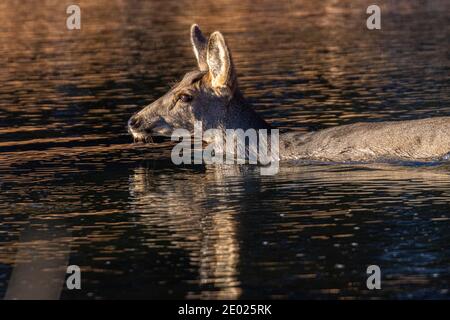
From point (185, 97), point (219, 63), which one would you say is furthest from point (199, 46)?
point (219, 63)

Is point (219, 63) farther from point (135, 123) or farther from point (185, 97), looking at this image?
point (135, 123)

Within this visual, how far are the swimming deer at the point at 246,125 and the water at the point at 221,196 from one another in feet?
0.83

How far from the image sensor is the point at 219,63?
16.5 m

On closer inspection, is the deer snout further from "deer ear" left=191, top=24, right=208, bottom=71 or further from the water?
"deer ear" left=191, top=24, right=208, bottom=71

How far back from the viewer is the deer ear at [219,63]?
16.1 meters

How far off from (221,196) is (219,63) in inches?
94.2

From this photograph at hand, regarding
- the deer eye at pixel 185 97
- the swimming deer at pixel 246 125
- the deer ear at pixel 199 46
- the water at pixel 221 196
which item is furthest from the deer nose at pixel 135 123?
the deer ear at pixel 199 46

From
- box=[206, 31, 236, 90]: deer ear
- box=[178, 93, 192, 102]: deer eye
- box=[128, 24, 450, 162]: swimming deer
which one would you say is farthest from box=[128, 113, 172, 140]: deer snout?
box=[206, 31, 236, 90]: deer ear

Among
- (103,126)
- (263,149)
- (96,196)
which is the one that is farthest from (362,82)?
(96,196)

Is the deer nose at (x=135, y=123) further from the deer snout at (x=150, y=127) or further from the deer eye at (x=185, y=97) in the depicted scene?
the deer eye at (x=185, y=97)

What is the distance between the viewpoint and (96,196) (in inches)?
593

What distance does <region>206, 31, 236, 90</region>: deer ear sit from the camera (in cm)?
1609

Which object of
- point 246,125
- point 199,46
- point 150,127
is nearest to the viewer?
point 246,125

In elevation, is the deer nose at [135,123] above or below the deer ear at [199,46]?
below
